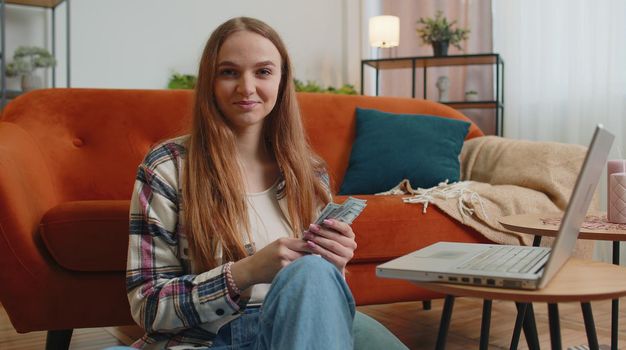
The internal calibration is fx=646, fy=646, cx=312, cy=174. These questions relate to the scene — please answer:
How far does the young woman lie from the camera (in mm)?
840

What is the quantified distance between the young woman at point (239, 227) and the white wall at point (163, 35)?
2.74 m

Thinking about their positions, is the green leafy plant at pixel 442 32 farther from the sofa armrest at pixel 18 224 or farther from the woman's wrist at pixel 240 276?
the woman's wrist at pixel 240 276

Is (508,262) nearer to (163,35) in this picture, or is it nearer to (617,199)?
(617,199)

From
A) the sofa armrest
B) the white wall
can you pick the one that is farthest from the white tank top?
the white wall

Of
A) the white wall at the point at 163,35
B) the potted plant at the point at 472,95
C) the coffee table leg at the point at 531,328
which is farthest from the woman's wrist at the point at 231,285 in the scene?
the potted plant at the point at 472,95

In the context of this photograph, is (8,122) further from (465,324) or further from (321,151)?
(465,324)

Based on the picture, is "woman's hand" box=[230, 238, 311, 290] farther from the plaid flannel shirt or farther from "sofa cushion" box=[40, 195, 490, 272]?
"sofa cushion" box=[40, 195, 490, 272]

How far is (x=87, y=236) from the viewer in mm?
1604

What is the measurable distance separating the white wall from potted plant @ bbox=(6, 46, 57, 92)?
19 centimetres

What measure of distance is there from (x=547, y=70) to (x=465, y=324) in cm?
191

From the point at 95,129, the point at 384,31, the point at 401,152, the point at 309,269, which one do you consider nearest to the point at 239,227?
the point at 309,269

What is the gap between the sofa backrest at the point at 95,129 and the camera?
2.00 metres

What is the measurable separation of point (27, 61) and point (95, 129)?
1.47 m

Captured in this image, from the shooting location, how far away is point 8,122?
1966 millimetres
